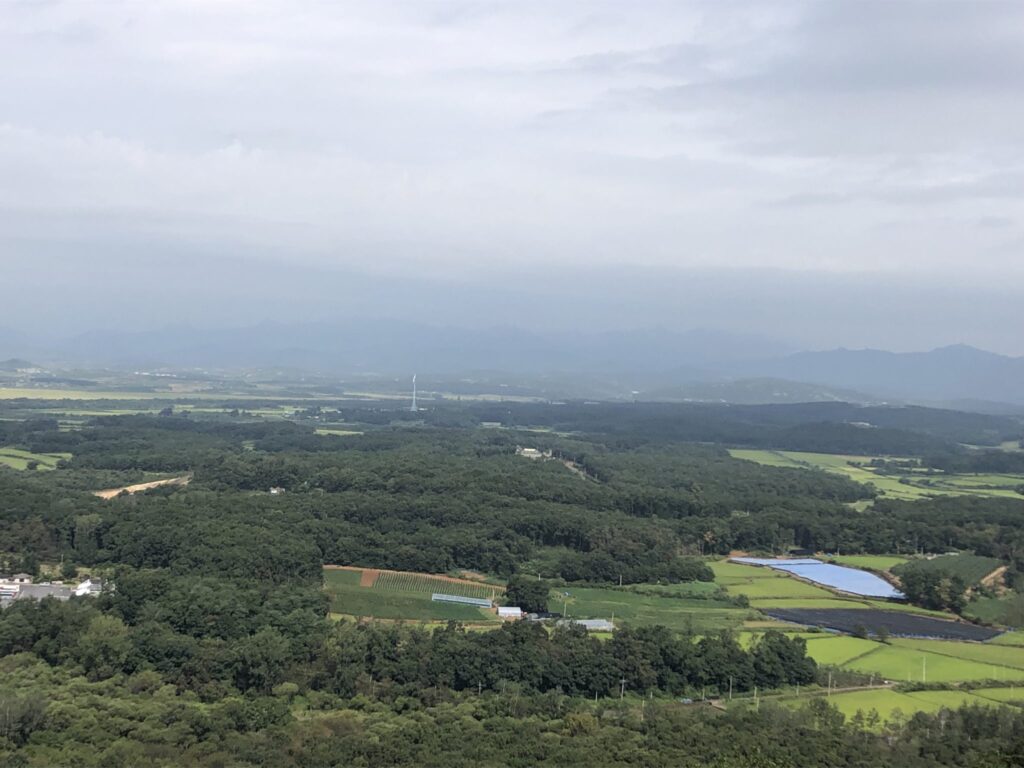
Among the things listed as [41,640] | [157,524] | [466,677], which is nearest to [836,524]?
[466,677]

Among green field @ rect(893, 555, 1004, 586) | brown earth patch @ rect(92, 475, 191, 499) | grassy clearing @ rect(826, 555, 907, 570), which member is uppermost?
brown earth patch @ rect(92, 475, 191, 499)

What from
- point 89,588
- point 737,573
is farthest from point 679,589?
point 89,588

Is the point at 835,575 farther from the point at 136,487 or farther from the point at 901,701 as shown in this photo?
the point at 136,487

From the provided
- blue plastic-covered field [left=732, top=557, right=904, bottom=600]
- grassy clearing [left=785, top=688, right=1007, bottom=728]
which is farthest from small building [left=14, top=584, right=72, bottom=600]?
blue plastic-covered field [left=732, top=557, right=904, bottom=600]

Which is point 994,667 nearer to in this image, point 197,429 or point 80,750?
point 80,750

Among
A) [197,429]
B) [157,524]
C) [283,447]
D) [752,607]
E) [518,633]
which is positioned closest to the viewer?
[518,633]

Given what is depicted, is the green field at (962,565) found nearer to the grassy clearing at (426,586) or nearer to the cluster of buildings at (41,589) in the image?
the grassy clearing at (426,586)

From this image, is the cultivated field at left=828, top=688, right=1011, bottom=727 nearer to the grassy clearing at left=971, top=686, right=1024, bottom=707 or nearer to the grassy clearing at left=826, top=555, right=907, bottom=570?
the grassy clearing at left=971, top=686, right=1024, bottom=707
